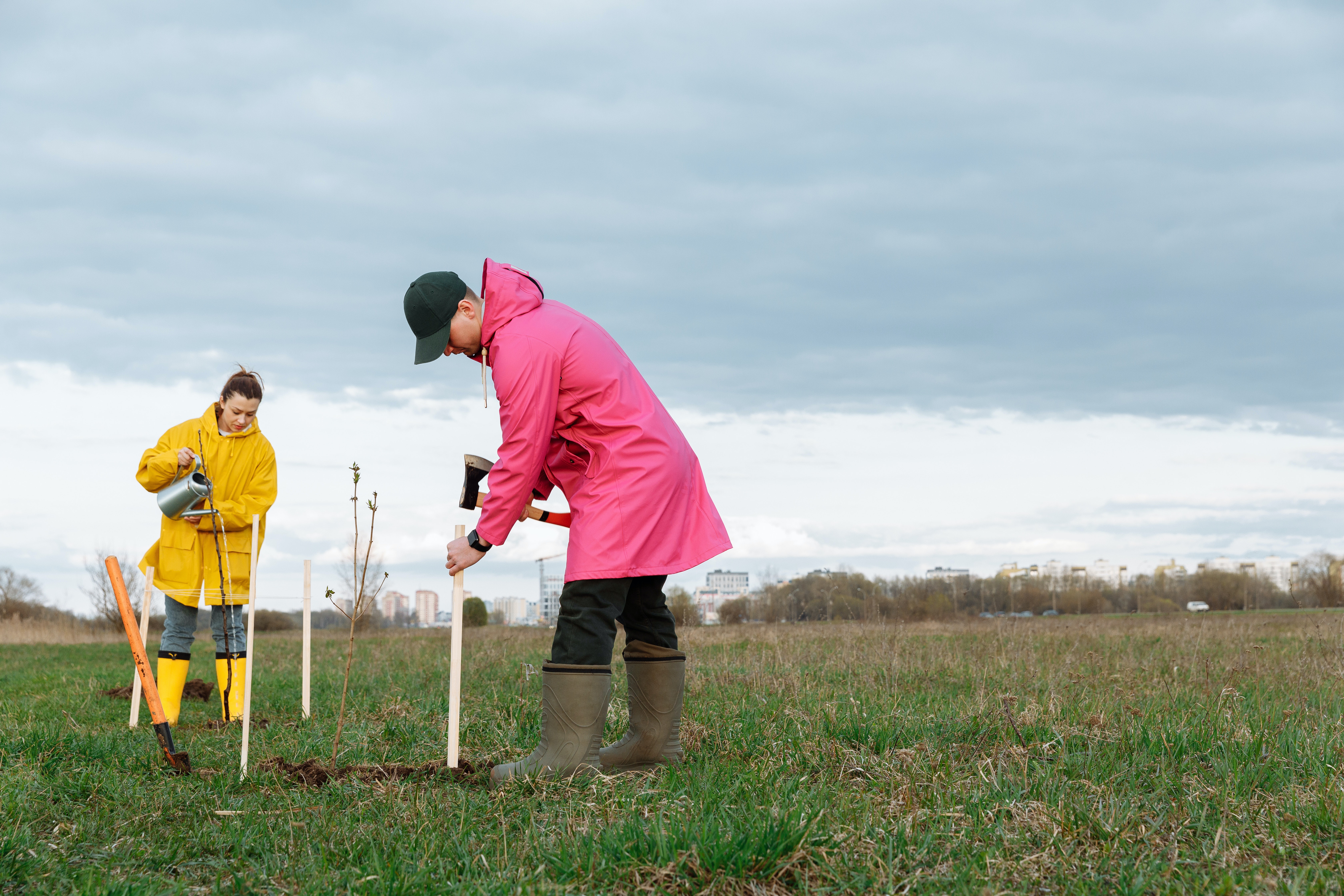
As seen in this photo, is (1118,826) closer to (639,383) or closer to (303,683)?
(639,383)

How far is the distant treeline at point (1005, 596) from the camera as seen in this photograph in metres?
19.2

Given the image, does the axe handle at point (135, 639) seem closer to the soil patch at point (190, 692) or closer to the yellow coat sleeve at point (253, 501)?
the yellow coat sleeve at point (253, 501)

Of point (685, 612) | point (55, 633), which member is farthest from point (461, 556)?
point (55, 633)

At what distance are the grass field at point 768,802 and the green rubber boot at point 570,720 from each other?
0.70ft

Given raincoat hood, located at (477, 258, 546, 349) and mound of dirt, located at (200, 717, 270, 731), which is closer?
raincoat hood, located at (477, 258, 546, 349)

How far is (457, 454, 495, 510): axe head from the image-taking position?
4.29 m

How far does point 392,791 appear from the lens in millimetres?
3451

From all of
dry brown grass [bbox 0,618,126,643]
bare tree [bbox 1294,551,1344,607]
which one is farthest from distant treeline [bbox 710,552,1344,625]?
dry brown grass [bbox 0,618,126,643]

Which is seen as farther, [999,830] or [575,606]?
[575,606]

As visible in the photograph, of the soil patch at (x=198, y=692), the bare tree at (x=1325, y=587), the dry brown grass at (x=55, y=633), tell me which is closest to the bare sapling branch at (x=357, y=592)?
the soil patch at (x=198, y=692)

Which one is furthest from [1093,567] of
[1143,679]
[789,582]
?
[1143,679]

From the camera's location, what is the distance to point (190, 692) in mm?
8133

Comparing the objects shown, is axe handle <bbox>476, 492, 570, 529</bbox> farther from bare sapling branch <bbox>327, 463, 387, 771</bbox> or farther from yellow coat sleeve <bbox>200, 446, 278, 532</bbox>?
yellow coat sleeve <bbox>200, 446, 278, 532</bbox>

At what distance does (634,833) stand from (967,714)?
2.79m
